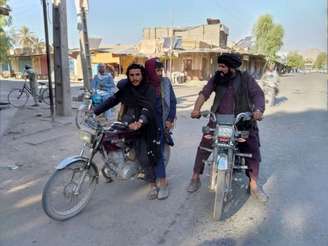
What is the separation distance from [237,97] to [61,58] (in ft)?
22.9

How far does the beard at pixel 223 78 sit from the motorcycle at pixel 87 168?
1.15 m

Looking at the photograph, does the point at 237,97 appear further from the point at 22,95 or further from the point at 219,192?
the point at 22,95

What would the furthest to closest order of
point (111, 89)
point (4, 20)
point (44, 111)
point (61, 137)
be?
point (4, 20) < point (44, 111) < point (111, 89) < point (61, 137)

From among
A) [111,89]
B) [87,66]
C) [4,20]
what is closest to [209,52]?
[4,20]

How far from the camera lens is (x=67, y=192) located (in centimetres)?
357

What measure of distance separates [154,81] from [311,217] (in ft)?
7.76

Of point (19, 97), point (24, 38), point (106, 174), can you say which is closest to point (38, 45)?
point (24, 38)

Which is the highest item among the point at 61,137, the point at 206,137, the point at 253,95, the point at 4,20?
the point at 4,20

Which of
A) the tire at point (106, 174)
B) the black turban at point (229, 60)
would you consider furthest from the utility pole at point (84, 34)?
the black turban at point (229, 60)

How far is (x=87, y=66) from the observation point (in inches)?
450

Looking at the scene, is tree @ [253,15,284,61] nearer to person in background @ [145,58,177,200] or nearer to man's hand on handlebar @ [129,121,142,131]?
person in background @ [145,58,177,200]

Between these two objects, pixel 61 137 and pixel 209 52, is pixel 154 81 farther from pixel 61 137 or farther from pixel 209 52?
pixel 209 52

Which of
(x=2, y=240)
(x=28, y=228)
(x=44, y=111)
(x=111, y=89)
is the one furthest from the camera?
(x=44, y=111)

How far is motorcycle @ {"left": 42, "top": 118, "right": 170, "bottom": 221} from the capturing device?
345cm
